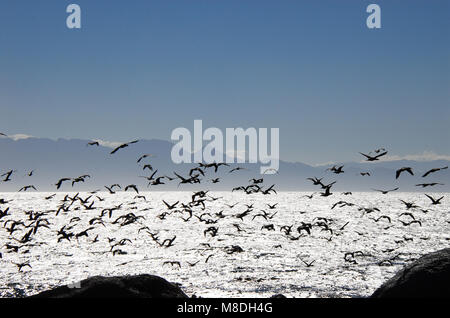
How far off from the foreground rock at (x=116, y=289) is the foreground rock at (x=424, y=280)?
8.49 meters

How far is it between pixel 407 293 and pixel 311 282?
1541cm

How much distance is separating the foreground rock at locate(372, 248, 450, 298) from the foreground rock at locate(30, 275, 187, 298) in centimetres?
849

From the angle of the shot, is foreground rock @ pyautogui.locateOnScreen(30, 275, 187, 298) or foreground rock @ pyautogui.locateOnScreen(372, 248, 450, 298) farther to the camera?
foreground rock @ pyautogui.locateOnScreen(372, 248, 450, 298)

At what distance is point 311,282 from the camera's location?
31.8m

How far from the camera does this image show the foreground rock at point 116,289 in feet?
50.4

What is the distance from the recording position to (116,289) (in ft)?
51.5

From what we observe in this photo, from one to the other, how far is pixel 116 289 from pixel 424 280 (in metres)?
11.4

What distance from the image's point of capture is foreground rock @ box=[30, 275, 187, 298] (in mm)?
15367

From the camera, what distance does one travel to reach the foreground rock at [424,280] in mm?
16531

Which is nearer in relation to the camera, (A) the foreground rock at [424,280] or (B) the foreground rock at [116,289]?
(B) the foreground rock at [116,289]

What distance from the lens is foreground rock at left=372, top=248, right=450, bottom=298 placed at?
16.5 metres
